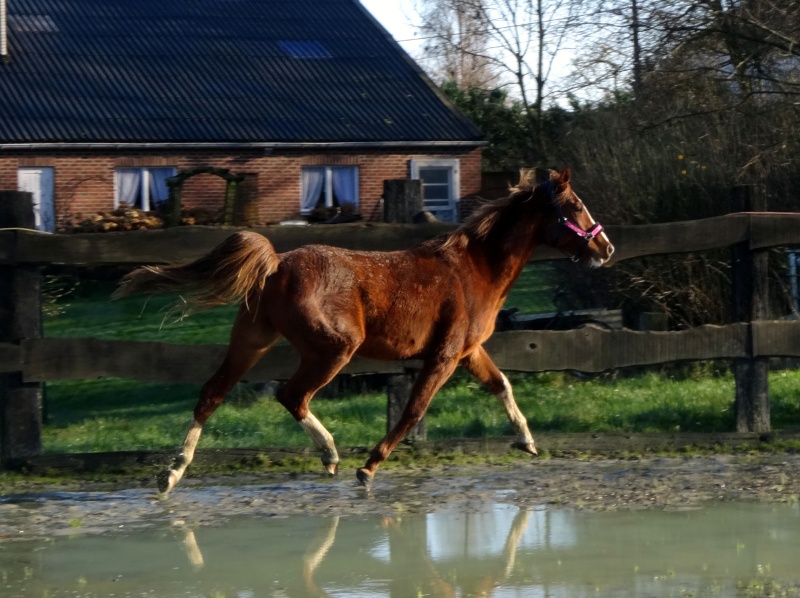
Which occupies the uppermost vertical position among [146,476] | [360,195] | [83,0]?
[83,0]

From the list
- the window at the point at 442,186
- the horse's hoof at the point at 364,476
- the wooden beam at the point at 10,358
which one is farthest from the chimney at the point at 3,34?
the horse's hoof at the point at 364,476

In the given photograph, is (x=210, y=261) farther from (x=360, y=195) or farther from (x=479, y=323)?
(x=360, y=195)

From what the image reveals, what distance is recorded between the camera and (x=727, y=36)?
18000 mm

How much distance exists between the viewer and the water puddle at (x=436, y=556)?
500 centimetres

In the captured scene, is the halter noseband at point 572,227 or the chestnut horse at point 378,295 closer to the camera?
the chestnut horse at point 378,295

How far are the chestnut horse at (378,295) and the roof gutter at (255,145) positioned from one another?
23.9 meters

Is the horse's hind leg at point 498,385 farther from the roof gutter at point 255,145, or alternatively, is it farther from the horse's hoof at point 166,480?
the roof gutter at point 255,145

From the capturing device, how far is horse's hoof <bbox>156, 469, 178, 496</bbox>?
6.94m

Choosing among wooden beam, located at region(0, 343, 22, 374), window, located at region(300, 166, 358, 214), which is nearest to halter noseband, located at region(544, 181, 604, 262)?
wooden beam, located at region(0, 343, 22, 374)

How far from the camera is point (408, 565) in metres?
5.39

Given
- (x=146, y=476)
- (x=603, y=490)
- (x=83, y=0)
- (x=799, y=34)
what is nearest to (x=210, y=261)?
(x=146, y=476)

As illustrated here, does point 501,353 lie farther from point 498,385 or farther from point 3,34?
point 3,34

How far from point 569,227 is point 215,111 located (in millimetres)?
25171

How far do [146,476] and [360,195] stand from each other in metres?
26.3
